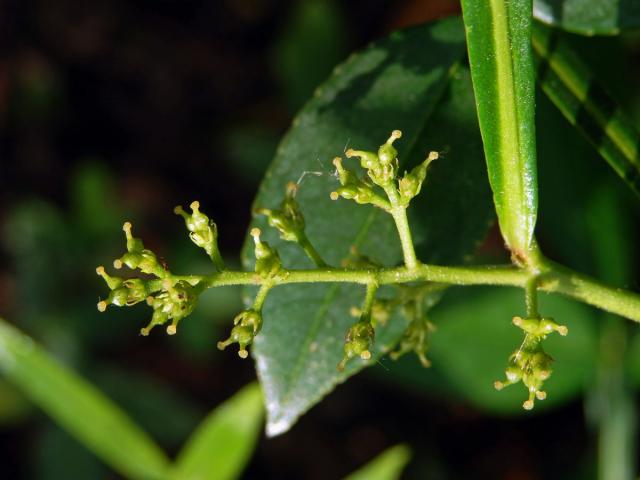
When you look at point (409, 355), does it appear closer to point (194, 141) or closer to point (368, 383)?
point (368, 383)

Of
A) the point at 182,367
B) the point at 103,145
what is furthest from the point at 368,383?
the point at 103,145

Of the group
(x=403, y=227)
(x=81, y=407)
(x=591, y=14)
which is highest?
(x=591, y=14)

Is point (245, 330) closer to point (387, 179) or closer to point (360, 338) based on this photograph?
point (360, 338)

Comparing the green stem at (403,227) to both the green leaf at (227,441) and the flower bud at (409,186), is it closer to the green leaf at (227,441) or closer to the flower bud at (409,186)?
the flower bud at (409,186)

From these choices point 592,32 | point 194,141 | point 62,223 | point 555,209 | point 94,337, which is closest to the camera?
point 592,32

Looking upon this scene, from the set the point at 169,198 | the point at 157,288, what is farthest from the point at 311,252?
the point at 169,198

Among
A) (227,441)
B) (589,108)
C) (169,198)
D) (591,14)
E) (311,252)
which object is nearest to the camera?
(311,252)

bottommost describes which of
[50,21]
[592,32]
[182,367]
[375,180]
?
[182,367]
